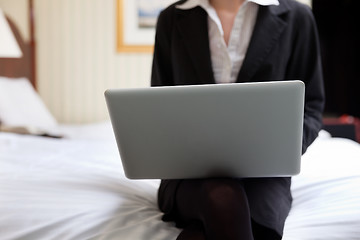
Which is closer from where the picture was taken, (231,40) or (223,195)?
(223,195)

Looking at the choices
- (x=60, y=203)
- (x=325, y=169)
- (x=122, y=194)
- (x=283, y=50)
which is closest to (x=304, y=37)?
(x=283, y=50)

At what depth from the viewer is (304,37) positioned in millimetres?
1285

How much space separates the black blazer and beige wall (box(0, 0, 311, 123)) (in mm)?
2116

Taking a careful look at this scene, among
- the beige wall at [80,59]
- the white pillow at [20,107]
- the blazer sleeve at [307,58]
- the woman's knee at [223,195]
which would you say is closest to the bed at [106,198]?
the woman's knee at [223,195]

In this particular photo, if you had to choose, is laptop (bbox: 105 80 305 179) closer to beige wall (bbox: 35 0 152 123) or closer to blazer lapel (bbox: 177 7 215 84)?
blazer lapel (bbox: 177 7 215 84)

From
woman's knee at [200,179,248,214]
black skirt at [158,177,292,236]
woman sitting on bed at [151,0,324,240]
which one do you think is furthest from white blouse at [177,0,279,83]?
woman's knee at [200,179,248,214]

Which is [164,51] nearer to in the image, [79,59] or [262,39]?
[262,39]

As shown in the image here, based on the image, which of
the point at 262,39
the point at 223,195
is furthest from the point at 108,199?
the point at 262,39

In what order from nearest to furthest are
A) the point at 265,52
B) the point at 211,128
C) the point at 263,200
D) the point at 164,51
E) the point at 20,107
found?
1. the point at 211,128
2. the point at 263,200
3. the point at 265,52
4. the point at 164,51
5. the point at 20,107

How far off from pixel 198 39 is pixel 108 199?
1.69ft

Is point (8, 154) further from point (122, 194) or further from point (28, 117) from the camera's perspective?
point (28, 117)

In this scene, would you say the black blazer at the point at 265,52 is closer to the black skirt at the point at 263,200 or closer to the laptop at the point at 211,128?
the black skirt at the point at 263,200

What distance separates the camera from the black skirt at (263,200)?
959mm

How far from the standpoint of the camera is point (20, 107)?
2637 mm
